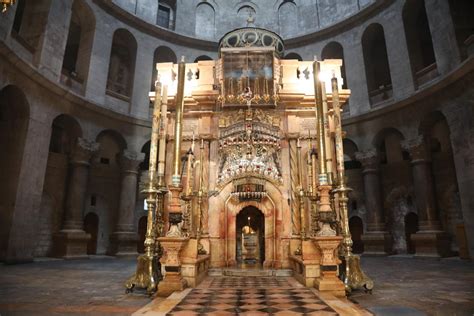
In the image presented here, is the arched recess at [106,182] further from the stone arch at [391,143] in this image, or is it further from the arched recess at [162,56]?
the stone arch at [391,143]

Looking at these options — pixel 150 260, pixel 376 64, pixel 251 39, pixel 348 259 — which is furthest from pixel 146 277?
pixel 376 64

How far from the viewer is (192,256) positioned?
792cm

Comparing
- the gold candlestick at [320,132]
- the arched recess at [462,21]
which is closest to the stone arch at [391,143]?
the arched recess at [462,21]

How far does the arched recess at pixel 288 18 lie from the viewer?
939 inches

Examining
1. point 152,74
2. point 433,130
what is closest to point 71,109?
point 152,74

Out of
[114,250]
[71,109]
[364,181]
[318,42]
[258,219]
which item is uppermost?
[318,42]

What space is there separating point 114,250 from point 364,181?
14.7 m

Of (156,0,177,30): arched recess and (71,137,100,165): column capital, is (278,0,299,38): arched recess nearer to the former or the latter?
(156,0,177,30): arched recess

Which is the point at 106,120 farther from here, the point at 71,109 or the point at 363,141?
the point at 363,141

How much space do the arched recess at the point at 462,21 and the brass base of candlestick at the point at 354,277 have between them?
12212 mm

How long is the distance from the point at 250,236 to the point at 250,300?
35.5 feet

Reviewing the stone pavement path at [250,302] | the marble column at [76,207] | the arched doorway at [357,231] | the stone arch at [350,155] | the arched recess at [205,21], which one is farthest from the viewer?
the arched recess at [205,21]

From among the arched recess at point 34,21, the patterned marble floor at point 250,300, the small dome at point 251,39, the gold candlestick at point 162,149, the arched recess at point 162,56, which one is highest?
the arched recess at point 162,56

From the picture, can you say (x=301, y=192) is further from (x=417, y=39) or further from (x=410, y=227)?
(x=417, y=39)
